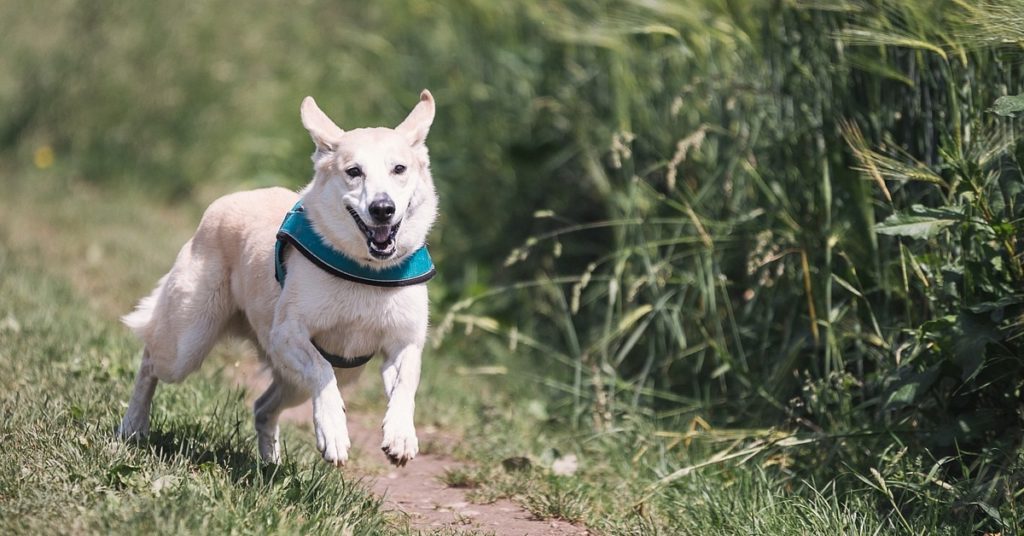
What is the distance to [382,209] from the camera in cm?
383

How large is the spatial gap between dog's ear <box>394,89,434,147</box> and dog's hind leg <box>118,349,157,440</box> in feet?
4.43

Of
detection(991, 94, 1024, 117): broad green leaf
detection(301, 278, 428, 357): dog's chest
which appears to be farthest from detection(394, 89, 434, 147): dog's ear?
detection(991, 94, 1024, 117): broad green leaf

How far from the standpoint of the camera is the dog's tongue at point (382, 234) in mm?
3885

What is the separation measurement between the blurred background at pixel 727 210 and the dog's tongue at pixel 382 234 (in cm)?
151

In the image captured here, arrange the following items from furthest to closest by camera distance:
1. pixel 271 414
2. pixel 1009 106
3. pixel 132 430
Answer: pixel 271 414 → pixel 132 430 → pixel 1009 106

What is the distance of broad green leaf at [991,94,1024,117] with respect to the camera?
3.97 m

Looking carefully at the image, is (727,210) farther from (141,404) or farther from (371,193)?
(141,404)

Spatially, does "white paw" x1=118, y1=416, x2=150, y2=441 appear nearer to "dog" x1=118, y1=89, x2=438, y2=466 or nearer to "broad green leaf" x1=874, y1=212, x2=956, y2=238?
"dog" x1=118, y1=89, x2=438, y2=466

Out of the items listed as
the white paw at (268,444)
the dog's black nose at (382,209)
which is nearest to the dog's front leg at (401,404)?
the dog's black nose at (382,209)

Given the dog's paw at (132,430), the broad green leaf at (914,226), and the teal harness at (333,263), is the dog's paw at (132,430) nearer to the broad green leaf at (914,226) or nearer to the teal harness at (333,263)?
the teal harness at (333,263)

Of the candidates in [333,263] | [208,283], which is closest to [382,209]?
[333,263]

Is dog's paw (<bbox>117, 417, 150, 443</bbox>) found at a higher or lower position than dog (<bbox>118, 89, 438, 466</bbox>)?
lower

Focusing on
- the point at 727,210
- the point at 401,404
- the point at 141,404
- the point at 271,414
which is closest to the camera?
the point at 401,404

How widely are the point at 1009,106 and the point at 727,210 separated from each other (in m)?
2.11
